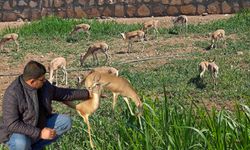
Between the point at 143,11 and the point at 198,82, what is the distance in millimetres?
7710

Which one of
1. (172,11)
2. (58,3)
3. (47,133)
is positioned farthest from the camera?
(58,3)

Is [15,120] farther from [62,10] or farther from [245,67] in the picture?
[62,10]

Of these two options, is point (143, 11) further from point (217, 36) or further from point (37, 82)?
point (37, 82)

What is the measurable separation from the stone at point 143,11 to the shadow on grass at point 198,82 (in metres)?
7.42

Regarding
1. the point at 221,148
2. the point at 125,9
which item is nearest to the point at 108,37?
the point at 125,9

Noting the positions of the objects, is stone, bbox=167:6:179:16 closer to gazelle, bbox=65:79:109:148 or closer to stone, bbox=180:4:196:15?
stone, bbox=180:4:196:15

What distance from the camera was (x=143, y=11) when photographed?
679 inches

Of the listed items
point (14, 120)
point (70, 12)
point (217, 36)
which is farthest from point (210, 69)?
point (70, 12)

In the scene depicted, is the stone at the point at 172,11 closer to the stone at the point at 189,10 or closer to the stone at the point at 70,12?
the stone at the point at 189,10

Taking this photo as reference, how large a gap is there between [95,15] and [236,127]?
12600 millimetres

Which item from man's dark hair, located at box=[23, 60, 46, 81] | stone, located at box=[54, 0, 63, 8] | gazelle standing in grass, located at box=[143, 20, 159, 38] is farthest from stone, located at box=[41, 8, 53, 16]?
man's dark hair, located at box=[23, 60, 46, 81]

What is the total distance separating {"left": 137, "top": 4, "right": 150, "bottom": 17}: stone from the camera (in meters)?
17.2

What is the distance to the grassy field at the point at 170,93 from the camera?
508 centimetres

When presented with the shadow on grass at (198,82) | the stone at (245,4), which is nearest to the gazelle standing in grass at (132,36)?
the shadow on grass at (198,82)
